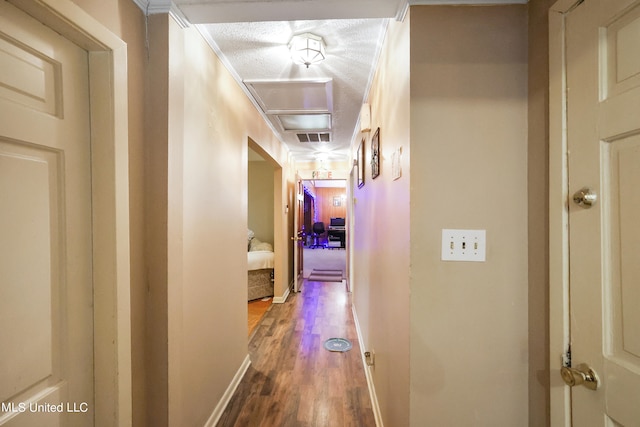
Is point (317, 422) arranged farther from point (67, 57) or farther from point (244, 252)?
point (67, 57)

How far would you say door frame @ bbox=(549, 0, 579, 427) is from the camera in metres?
0.88

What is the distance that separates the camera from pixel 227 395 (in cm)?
189

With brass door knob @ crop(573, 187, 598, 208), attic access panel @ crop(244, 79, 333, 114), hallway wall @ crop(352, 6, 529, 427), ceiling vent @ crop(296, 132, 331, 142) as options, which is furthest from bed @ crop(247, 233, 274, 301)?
brass door knob @ crop(573, 187, 598, 208)

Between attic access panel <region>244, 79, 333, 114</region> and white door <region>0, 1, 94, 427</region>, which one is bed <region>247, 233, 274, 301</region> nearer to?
attic access panel <region>244, 79, 333, 114</region>

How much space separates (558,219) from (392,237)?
64 centimetres

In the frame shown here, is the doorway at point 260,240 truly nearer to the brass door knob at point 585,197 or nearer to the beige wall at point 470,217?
the beige wall at point 470,217

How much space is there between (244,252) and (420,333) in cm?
165

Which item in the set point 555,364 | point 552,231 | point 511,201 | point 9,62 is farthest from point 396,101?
point 9,62

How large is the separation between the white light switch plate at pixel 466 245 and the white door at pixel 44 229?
1.35 metres

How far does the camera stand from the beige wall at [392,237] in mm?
1105

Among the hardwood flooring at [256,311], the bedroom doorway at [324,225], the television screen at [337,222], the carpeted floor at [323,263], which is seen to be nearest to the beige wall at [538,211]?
the hardwood flooring at [256,311]

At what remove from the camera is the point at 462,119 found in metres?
1.04

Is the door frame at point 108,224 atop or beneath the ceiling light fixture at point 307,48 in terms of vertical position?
beneath

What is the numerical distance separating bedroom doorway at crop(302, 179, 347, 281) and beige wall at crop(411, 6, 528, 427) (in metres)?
5.47
